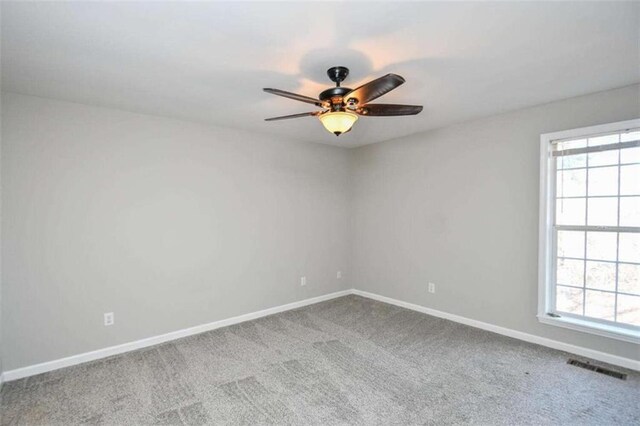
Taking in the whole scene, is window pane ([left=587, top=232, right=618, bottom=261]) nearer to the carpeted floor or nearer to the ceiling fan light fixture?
the carpeted floor

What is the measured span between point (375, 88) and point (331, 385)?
2.26 m

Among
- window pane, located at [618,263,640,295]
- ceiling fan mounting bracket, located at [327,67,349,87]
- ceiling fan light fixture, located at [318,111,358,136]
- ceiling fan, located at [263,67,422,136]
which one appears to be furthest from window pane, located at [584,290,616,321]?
ceiling fan mounting bracket, located at [327,67,349,87]

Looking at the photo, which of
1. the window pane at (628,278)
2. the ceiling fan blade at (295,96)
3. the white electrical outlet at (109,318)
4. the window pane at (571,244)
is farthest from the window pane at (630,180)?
the white electrical outlet at (109,318)

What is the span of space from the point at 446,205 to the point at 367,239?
1.43m

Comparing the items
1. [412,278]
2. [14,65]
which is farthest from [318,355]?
[14,65]

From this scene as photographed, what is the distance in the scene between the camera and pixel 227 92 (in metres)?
2.78

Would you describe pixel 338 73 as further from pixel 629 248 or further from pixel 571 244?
pixel 629 248

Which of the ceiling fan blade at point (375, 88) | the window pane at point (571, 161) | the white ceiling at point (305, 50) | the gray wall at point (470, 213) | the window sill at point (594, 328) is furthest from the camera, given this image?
the gray wall at point (470, 213)

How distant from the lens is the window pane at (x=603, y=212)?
287cm

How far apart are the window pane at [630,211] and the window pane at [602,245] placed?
146mm

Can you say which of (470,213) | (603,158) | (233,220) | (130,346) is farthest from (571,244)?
(130,346)

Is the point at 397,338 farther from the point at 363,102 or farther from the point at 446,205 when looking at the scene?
the point at 363,102

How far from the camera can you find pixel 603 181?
2.93m

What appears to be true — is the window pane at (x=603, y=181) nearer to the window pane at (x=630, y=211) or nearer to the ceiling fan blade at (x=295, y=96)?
the window pane at (x=630, y=211)
